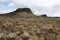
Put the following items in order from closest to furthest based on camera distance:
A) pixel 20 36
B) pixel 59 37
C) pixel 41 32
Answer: pixel 20 36 → pixel 59 37 → pixel 41 32

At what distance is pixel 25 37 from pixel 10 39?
7.30ft

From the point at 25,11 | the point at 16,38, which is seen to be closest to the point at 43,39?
the point at 16,38

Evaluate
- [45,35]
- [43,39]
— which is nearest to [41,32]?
[45,35]

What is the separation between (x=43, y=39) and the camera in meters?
31.7

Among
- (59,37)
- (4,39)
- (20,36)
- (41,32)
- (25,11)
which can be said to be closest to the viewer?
(4,39)

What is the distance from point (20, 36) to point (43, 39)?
349 centimetres

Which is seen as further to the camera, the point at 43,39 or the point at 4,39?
the point at 43,39

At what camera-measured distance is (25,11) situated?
18612cm

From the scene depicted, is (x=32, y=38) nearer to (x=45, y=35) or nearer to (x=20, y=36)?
(x=20, y=36)

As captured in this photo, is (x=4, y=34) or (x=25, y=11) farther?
(x=25, y=11)

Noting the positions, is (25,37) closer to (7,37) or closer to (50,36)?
(7,37)

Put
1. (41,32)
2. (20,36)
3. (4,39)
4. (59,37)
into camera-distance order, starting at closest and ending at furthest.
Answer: (4,39) < (20,36) < (59,37) < (41,32)

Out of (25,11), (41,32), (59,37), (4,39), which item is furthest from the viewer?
(25,11)

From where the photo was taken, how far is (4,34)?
3077cm
